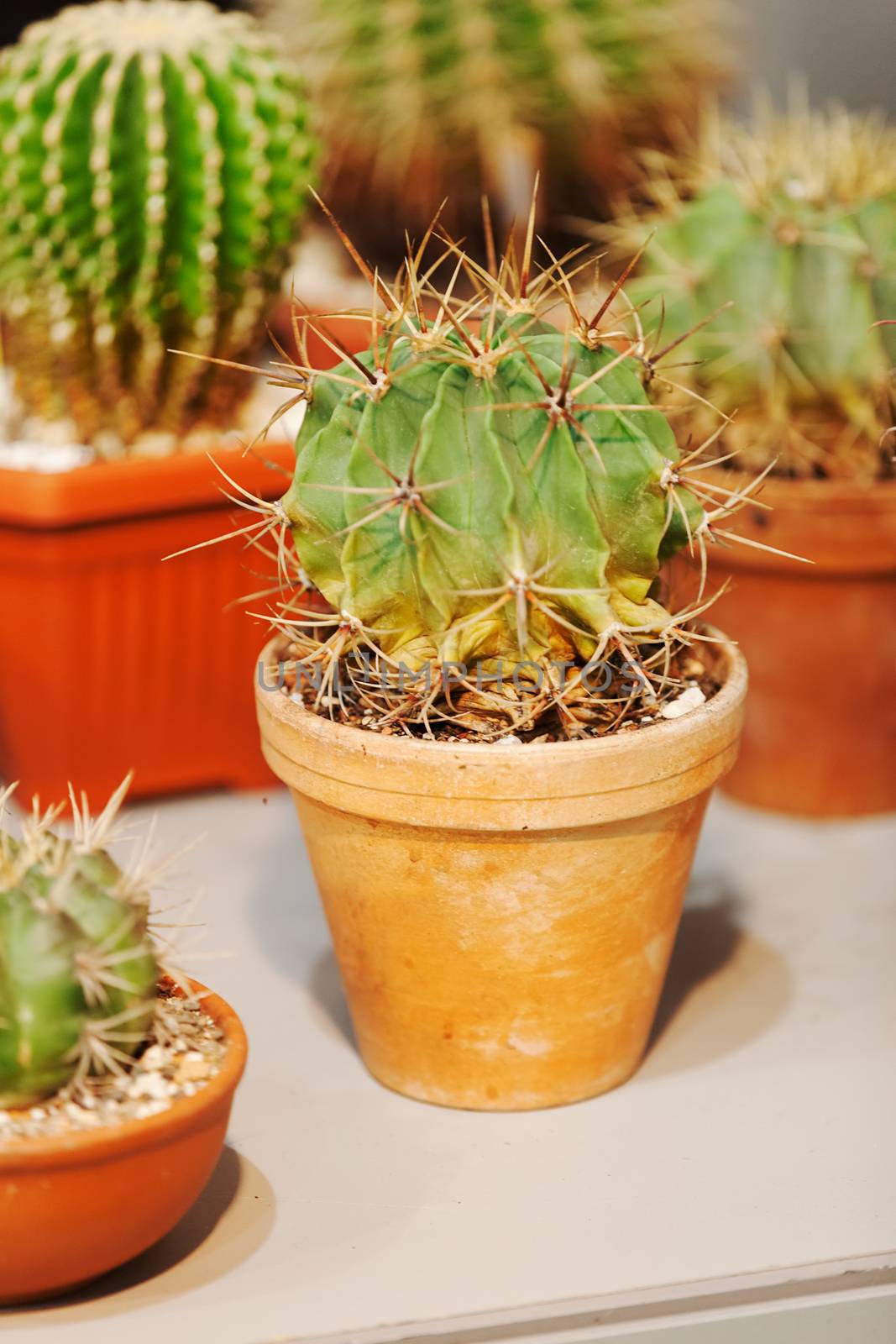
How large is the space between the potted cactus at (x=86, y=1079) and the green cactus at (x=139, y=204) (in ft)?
2.46

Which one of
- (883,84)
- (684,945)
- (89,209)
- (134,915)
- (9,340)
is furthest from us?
(883,84)

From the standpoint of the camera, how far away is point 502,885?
1010mm

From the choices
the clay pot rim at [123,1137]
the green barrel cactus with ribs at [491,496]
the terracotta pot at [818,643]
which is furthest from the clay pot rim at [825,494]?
the clay pot rim at [123,1137]

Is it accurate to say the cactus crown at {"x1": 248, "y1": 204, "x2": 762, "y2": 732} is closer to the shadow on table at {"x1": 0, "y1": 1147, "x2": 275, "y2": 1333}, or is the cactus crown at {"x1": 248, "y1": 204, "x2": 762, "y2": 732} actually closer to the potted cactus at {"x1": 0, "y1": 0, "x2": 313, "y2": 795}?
the shadow on table at {"x1": 0, "y1": 1147, "x2": 275, "y2": 1333}

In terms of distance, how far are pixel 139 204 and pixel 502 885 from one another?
0.79m

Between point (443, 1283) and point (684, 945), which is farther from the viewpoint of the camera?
point (684, 945)

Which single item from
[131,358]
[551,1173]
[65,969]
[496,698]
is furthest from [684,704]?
[131,358]

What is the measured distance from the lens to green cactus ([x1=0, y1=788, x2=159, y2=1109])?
2.62 feet

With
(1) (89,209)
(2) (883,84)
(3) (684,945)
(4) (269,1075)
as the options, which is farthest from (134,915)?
(2) (883,84)

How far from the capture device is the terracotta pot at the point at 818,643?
4.80 ft

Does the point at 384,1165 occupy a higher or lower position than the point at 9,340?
lower

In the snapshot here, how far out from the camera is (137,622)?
1508mm

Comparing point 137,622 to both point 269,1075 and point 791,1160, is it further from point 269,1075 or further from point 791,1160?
point 791,1160

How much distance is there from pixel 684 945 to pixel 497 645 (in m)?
0.45
